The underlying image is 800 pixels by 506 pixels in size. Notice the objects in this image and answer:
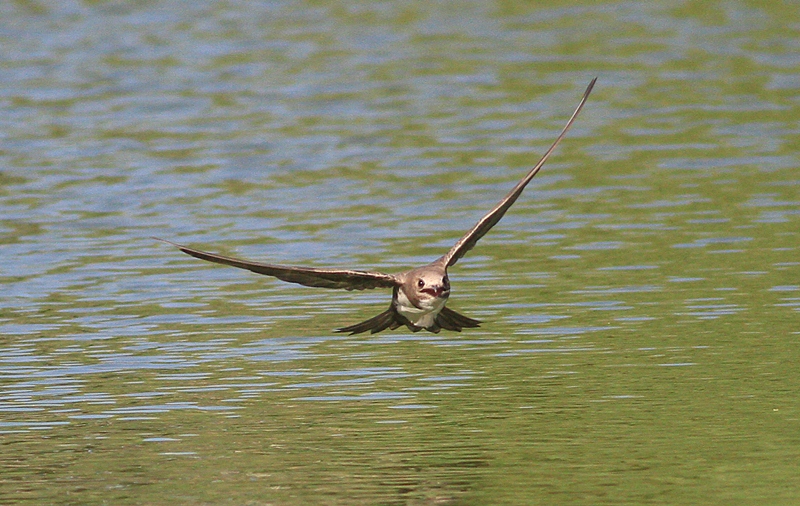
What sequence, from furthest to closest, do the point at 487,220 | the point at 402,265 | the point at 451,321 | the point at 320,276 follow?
the point at 402,265 < the point at 451,321 < the point at 487,220 < the point at 320,276

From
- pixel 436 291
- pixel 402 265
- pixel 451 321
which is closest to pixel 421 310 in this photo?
pixel 436 291

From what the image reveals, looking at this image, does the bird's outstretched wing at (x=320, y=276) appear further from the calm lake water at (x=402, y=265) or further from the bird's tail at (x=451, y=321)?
the calm lake water at (x=402, y=265)

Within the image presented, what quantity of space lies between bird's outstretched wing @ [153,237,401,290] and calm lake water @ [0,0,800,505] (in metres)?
0.94

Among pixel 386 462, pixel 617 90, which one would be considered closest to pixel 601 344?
pixel 386 462

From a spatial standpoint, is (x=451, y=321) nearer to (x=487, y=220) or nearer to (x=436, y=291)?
(x=487, y=220)

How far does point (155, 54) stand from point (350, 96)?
6.12m

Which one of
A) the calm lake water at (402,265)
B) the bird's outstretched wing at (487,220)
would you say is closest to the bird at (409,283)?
the bird's outstretched wing at (487,220)

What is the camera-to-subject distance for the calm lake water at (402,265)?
34.1ft

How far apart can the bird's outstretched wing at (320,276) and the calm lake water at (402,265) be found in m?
0.94

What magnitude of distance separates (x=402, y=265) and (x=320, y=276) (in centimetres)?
528

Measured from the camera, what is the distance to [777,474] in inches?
387

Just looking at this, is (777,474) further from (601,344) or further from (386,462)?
(601,344)

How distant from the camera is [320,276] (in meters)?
10.7

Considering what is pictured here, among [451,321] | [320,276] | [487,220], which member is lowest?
[451,321]
